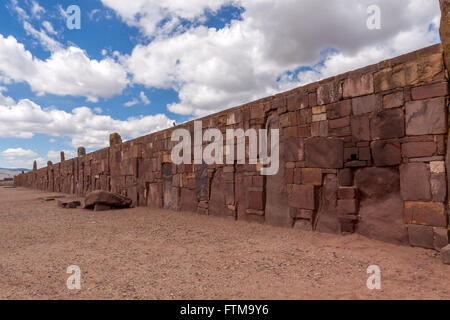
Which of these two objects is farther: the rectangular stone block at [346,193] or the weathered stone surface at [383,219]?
the rectangular stone block at [346,193]

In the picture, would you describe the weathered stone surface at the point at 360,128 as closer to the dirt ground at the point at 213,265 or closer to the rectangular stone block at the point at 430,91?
the rectangular stone block at the point at 430,91

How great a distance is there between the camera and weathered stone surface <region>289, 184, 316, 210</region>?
543cm

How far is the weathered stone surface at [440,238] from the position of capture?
12.6 ft

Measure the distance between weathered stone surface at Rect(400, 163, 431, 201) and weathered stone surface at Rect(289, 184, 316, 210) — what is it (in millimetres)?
1532

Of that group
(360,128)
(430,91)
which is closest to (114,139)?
(360,128)

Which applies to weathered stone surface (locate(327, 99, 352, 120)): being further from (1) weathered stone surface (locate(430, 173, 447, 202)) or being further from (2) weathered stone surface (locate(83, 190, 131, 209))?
(2) weathered stone surface (locate(83, 190, 131, 209))

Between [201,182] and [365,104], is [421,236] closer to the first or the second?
[365,104]

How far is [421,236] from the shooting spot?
4039mm

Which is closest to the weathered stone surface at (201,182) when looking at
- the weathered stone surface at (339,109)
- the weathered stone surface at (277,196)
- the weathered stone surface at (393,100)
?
the weathered stone surface at (277,196)

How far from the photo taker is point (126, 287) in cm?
308

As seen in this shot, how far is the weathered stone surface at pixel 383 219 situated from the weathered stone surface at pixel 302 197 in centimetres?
88

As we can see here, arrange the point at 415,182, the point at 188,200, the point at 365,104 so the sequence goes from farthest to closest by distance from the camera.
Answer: the point at 188,200 → the point at 365,104 → the point at 415,182

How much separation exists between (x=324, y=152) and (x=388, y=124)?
1146mm
